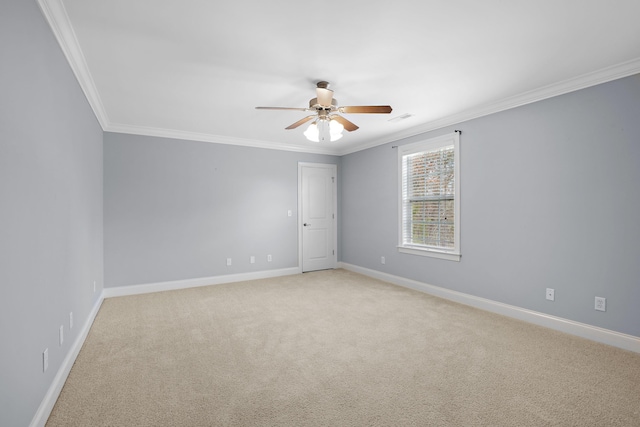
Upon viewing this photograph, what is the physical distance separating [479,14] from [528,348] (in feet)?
8.97

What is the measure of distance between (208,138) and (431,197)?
3681mm

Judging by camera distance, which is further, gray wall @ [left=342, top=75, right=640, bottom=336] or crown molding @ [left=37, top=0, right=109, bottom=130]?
gray wall @ [left=342, top=75, right=640, bottom=336]

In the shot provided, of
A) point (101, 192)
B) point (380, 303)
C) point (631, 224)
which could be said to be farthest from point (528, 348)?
point (101, 192)

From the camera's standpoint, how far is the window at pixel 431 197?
13.7 feet

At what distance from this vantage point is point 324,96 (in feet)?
9.37

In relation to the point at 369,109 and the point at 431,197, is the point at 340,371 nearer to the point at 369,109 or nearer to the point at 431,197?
the point at 369,109

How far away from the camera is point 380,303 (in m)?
4.07

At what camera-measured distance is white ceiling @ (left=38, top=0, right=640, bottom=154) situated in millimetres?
1945

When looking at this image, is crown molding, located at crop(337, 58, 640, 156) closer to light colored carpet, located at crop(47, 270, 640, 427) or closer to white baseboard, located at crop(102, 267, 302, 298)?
light colored carpet, located at crop(47, 270, 640, 427)

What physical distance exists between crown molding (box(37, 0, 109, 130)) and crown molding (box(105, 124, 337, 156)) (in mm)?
1153

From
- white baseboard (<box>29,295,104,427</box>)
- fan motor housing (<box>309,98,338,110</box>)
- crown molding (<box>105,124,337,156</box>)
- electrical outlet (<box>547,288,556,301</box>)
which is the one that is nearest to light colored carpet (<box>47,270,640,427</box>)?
white baseboard (<box>29,295,104,427</box>)

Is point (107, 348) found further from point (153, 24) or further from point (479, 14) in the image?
point (479, 14)

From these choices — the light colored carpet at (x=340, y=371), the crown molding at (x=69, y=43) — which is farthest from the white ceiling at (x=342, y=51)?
the light colored carpet at (x=340, y=371)

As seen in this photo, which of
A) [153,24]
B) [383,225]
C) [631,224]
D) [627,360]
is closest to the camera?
[153,24]
